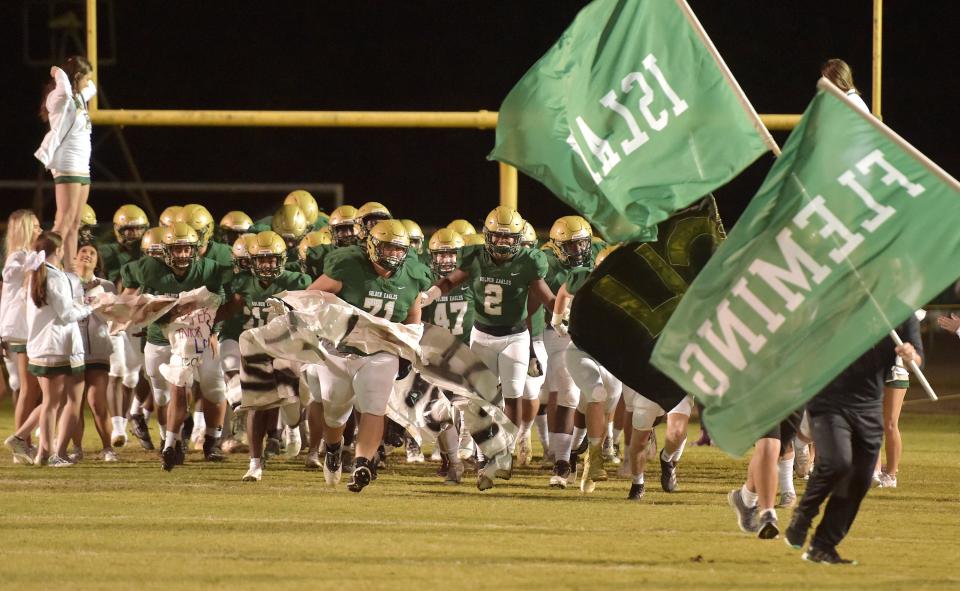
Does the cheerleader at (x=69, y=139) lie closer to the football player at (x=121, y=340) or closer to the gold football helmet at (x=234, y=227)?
the football player at (x=121, y=340)

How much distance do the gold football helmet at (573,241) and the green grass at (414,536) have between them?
2.08 metres

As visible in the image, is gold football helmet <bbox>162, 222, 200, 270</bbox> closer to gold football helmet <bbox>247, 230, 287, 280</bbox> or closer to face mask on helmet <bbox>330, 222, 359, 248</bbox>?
gold football helmet <bbox>247, 230, 287, 280</bbox>

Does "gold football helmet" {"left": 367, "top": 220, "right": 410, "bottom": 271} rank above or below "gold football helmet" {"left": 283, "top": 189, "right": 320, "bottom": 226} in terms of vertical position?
below

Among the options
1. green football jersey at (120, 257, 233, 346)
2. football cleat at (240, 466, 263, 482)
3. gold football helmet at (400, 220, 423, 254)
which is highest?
gold football helmet at (400, 220, 423, 254)

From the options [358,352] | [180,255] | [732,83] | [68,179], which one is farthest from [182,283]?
[732,83]

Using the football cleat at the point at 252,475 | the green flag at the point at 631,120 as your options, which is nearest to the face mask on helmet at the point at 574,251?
the football cleat at the point at 252,475

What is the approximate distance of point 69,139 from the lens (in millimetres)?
13039

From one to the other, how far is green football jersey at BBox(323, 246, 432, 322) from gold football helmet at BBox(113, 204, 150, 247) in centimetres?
412

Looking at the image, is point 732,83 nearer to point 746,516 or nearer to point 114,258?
point 746,516

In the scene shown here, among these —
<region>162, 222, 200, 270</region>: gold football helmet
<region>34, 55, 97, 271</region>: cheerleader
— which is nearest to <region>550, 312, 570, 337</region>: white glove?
<region>162, 222, 200, 270</region>: gold football helmet

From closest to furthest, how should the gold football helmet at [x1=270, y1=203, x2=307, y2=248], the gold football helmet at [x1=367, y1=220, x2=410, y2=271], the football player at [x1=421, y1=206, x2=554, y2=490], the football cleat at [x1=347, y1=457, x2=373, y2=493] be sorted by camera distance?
1. the football cleat at [x1=347, y1=457, x2=373, y2=493]
2. the gold football helmet at [x1=367, y1=220, x2=410, y2=271]
3. the football player at [x1=421, y1=206, x2=554, y2=490]
4. the gold football helmet at [x1=270, y1=203, x2=307, y2=248]

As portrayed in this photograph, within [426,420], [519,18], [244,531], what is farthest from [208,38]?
[244,531]

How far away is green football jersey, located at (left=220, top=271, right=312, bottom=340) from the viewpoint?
1242 centimetres

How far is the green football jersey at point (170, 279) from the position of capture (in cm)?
1298
